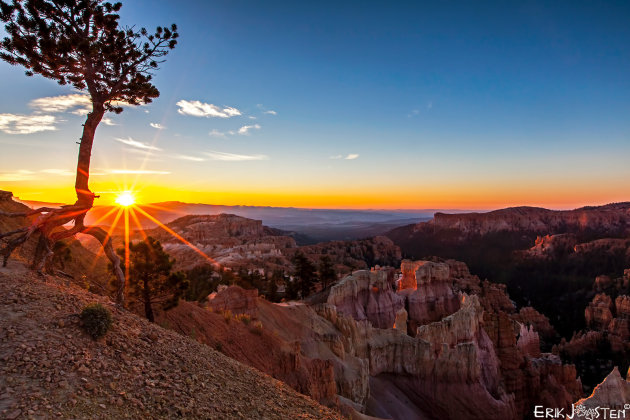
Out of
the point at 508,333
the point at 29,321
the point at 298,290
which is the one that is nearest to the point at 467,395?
the point at 508,333

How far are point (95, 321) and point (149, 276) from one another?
21.7 feet

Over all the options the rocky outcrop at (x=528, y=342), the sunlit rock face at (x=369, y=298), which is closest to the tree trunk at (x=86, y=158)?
the sunlit rock face at (x=369, y=298)

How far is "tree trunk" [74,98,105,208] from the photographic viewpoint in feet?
32.3

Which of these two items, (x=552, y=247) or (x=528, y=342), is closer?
(x=528, y=342)

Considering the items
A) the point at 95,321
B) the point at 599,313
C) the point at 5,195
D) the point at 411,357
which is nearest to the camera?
the point at 95,321

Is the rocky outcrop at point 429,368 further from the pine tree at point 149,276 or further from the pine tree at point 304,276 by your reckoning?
the pine tree at point 304,276

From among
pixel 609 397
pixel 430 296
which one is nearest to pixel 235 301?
pixel 609 397

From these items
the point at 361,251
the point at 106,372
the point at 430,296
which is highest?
the point at 106,372

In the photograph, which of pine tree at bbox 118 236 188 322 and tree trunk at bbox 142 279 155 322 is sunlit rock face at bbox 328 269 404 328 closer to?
pine tree at bbox 118 236 188 322

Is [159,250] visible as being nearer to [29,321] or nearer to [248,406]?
[29,321]

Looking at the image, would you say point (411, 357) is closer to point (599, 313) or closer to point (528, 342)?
point (528, 342)

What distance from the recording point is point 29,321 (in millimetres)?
6367

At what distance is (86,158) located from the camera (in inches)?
389

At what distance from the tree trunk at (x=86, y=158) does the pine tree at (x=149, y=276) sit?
3.16 m
